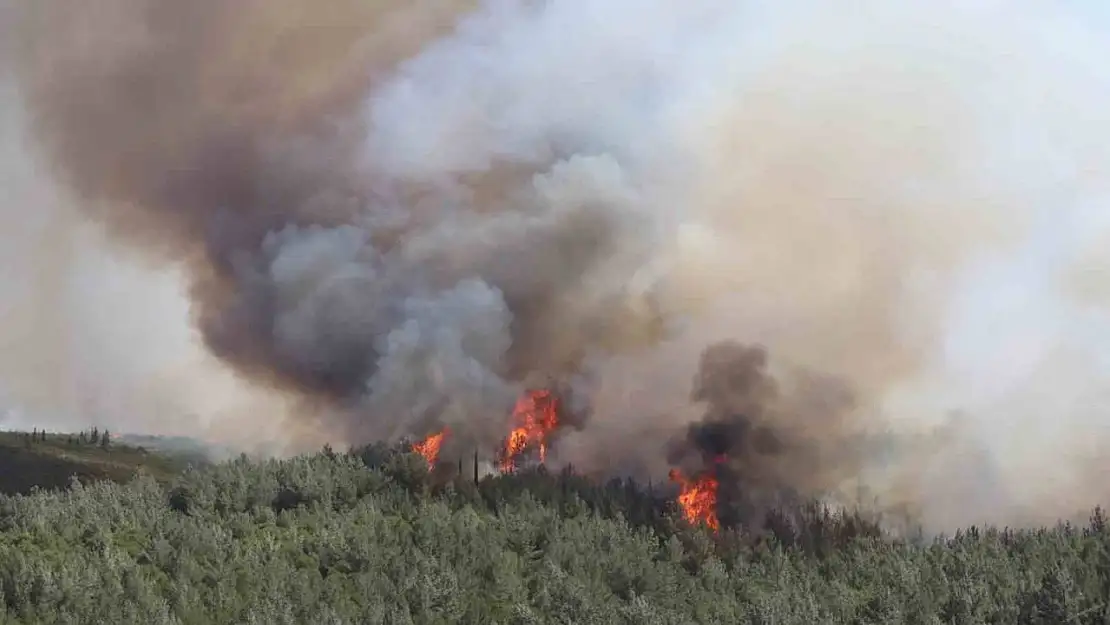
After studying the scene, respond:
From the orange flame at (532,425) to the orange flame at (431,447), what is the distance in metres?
3.18

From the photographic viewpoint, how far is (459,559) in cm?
3762

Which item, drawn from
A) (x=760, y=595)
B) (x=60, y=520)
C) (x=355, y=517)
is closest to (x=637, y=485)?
(x=760, y=595)

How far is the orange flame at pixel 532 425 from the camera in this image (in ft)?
162

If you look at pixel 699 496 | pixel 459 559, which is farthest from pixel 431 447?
pixel 699 496

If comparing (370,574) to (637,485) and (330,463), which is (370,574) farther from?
(637,485)

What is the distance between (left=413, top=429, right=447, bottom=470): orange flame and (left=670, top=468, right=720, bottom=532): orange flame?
11.4 m

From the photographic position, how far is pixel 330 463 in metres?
46.1

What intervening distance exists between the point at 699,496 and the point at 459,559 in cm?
1576

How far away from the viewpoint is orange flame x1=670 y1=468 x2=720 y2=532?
48.2 m

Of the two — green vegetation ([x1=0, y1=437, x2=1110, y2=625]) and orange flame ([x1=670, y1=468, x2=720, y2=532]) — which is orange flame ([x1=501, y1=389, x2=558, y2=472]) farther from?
orange flame ([x1=670, y1=468, x2=720, y2=532])

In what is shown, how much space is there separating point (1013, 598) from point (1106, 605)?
9.86 ft

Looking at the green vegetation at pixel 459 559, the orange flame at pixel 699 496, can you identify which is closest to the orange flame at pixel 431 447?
the green vegetation at pixel 459 559

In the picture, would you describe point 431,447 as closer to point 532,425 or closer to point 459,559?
point 532,425

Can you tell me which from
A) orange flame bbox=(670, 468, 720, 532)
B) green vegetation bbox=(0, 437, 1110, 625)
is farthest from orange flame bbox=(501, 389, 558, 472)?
orange flame bbox=(670, 468, 720, 532)
